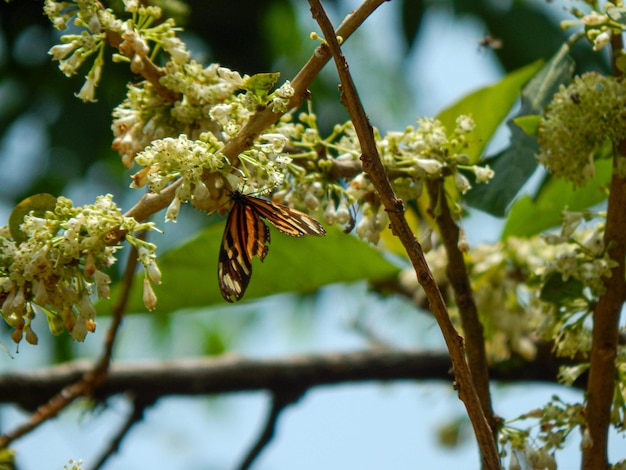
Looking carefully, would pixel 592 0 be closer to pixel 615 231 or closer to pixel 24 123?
pixel 615 231

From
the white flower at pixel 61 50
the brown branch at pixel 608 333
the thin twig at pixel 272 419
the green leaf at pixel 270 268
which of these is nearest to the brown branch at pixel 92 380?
the green leaf at pixel 270 268

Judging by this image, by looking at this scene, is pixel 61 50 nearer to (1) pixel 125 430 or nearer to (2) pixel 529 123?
(2) pixel 529 123

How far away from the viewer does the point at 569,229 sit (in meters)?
1.61

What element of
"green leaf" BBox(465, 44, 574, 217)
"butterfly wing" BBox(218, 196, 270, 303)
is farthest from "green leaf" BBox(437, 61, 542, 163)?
"butterfly wing" BBox(218, 196, 270, 303)

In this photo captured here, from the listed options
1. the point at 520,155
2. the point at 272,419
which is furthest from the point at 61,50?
the point at 272,419

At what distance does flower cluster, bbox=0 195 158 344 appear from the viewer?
1.17m

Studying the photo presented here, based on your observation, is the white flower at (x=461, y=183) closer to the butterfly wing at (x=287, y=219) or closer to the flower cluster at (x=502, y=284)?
the butterfly wing at (x=287, y=219)

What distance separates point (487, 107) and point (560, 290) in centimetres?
64

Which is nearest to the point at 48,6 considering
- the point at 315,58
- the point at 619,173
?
the point at 315,58

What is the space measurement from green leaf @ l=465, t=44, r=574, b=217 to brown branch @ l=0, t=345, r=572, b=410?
114 centimetres

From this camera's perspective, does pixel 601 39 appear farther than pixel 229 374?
No

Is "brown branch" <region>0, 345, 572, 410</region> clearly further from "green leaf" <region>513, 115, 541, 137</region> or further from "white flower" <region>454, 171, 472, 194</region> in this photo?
"white flower" <region>454, 171, 472, 194</region>

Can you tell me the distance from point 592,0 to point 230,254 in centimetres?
83

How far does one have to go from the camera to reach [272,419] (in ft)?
8.38
